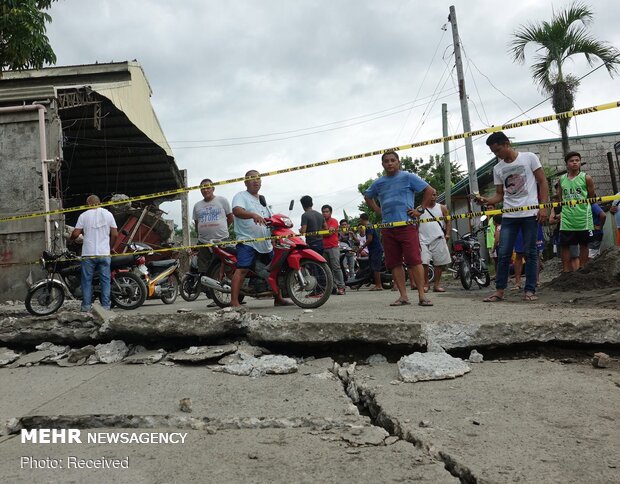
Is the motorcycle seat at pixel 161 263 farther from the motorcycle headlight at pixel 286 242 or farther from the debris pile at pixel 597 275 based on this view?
the debris pile at pixel 597 275

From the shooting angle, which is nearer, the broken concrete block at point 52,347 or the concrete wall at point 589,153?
the broken concrete block at point 52,347

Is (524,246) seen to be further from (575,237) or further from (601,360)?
(601,360)

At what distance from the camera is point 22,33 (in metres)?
6.39

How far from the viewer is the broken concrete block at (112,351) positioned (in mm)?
3475

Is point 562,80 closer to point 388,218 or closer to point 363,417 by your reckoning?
point 388,218

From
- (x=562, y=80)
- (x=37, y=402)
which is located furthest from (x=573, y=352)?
(x=562, y=80)

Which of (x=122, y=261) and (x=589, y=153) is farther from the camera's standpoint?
(x=589, y=153)

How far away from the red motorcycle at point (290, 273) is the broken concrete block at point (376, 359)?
165cm

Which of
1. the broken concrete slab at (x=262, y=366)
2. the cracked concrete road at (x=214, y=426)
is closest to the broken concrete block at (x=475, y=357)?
the cracked concrete road at (x=214, y=426)

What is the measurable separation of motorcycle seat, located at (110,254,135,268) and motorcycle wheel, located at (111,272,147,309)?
14 cm

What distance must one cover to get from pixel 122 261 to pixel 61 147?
325cm

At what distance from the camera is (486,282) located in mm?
7855

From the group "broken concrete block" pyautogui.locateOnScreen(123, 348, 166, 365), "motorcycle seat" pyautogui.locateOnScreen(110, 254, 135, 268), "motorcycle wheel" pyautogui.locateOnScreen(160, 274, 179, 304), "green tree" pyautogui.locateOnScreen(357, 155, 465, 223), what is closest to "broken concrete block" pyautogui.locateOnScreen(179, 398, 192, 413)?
"broken concrete block" pyautogui.locateOnScreen(123, 348, 166, 365)

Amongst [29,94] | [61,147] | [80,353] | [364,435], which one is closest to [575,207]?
[364,435]
